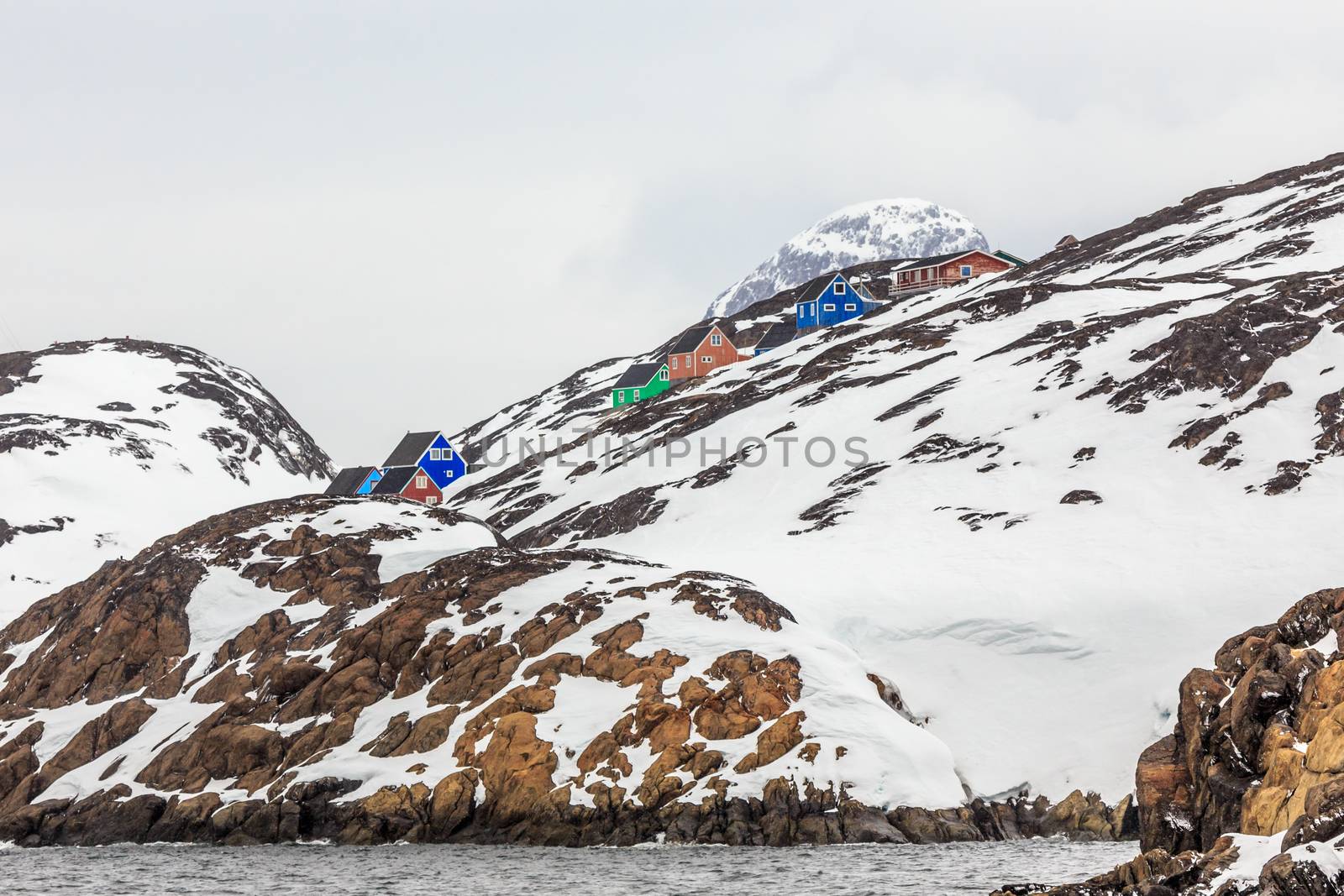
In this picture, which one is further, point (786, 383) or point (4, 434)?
point (4, 434)

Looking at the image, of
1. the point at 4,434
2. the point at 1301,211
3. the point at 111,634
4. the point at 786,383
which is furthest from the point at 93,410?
the point at 1301,211

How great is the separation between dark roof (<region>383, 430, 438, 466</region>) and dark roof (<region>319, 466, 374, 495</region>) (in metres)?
2.41

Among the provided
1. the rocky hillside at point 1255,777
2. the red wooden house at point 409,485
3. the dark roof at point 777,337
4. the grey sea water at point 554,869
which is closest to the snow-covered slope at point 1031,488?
the red wooden house at point 409,485

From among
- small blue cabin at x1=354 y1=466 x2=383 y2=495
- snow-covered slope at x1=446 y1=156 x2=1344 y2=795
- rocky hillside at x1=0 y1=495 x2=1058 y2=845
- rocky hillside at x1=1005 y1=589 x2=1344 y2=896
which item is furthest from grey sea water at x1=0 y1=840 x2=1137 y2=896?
small blue cabin at x1=354 y1=466 x2=383 y2=495

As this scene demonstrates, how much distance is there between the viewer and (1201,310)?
292 ft

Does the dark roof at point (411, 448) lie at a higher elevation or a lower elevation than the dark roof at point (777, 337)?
lower

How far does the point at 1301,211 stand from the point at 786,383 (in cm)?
6240

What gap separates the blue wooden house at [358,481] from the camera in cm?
12031

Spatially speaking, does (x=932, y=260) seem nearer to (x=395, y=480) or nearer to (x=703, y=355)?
(x=703, y=355)

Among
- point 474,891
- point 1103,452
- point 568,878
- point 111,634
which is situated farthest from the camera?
point 1103,452

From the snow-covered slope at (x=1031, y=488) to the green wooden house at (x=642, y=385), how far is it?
84.8 feet

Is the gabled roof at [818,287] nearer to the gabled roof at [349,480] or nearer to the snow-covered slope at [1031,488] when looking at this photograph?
the snow-covered slope at [1031,488]

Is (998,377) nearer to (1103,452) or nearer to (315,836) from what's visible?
(1103,452)

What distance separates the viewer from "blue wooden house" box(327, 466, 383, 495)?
395 feet
